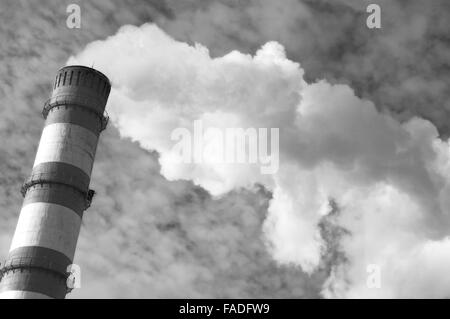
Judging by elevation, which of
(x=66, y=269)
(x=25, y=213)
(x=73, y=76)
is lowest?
(x=66, y=269)

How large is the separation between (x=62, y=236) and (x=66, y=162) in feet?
20.8

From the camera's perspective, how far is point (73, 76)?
5178cm

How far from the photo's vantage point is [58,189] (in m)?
46.1

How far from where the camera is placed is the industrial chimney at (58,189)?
43.3 metres

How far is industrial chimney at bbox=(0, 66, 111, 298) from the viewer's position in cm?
4331
